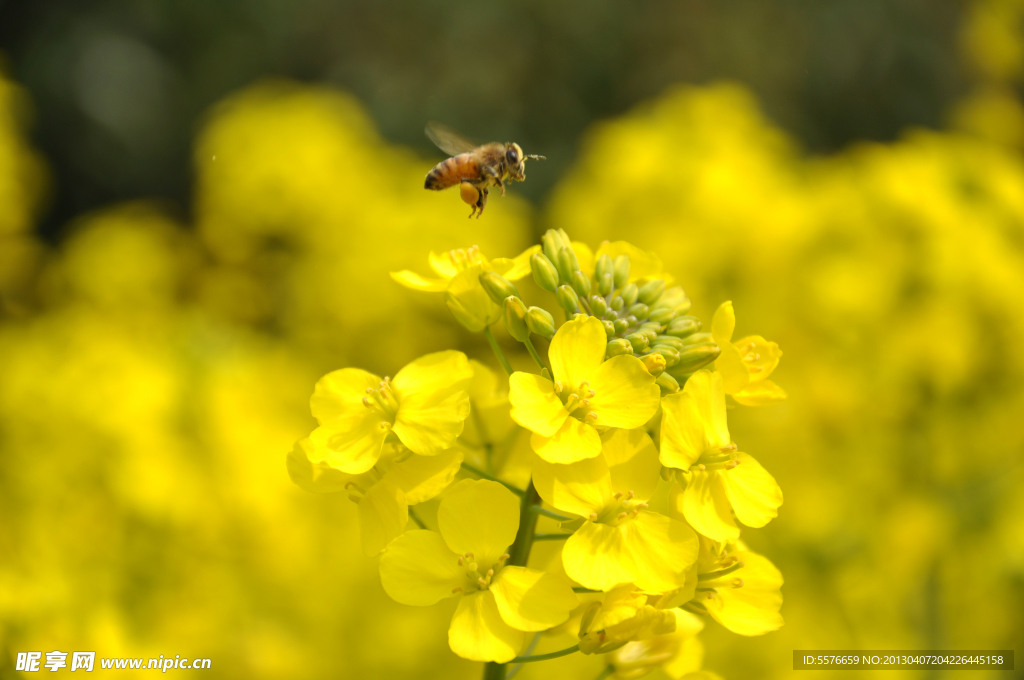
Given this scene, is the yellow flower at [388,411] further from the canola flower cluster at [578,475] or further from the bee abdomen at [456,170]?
the bee abdomen at [456,170]

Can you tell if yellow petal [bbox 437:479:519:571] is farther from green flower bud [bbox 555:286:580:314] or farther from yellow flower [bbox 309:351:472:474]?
green flower bud [bbox 555:286:580:314]

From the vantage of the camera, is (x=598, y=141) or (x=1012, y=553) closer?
(x=1012, y=553)

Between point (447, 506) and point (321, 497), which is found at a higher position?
point (321, 497)

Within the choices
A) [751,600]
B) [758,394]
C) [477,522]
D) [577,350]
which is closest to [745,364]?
[758,394]

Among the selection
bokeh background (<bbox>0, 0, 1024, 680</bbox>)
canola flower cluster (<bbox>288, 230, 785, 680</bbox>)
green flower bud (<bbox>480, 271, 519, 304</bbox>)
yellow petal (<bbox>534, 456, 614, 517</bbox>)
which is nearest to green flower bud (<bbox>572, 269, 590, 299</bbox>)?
canola flower cluster (<bbox>288, 230, 785, 680</bbox>)

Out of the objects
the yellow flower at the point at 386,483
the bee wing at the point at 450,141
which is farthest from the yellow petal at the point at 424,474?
the bee wing at the point at 450,141

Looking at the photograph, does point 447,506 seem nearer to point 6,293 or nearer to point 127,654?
point 127,654

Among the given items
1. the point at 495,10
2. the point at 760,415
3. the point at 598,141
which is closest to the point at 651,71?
the point at 495,10
